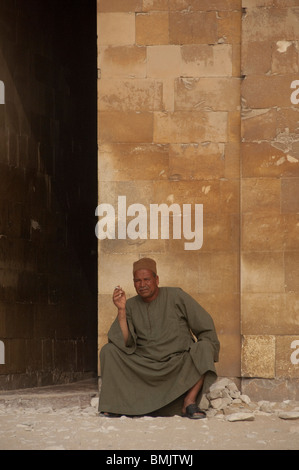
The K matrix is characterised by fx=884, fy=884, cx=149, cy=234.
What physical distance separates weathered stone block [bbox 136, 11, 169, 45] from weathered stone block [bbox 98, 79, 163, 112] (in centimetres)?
38

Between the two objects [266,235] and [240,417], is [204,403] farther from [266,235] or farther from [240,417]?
[266,235]

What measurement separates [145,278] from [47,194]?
3597mm

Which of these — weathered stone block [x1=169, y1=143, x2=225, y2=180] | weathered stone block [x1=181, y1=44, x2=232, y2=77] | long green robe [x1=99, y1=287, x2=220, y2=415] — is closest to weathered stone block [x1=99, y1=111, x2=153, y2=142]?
weathered stone block [x1=169, y1=143, x2=225, y2=180]

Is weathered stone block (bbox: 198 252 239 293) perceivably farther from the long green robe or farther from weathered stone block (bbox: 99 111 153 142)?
weathered stone block (bbox: 99 111 153 142)

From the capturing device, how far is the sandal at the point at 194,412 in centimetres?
677

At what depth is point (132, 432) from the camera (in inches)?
241

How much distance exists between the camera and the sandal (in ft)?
22.2

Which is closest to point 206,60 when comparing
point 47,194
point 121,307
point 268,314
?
point 268,314

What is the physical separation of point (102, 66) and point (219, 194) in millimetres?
1578

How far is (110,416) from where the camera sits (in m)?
6.99

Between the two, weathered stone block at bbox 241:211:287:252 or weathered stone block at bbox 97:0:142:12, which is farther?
weathered stone block at bbox 97:0:142:12

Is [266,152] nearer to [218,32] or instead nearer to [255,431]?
[218,32]

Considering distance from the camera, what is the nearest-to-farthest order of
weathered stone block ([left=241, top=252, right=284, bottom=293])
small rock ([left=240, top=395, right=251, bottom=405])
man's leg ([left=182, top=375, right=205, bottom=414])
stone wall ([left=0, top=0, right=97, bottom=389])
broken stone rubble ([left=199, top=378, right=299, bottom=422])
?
1. man's leg ([left=182, top=375, right=205, bottom=414])
2. broken stone rubble ([left=199, top=378, right=299, bottom=422])
3. small rock ([left=240, top=395, right=251, bottom=405])
4. weathered stone block ([left=241, top=252, right=284, bottom=293])
5. stone wall ([left=0, top=0, right=97, bottom=389])
